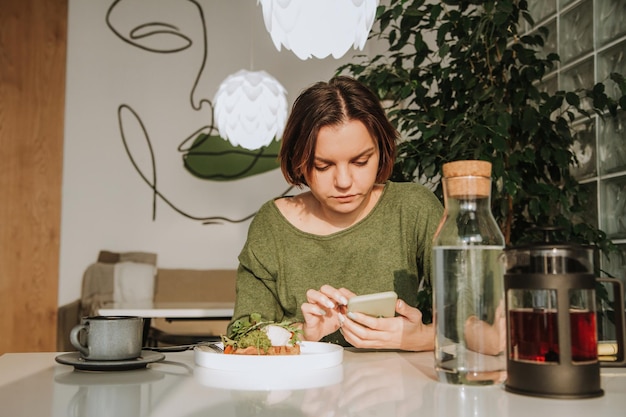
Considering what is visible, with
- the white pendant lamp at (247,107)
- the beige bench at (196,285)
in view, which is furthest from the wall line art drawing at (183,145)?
the white pendant lamp at (247,107)

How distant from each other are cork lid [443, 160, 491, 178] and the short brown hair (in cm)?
65

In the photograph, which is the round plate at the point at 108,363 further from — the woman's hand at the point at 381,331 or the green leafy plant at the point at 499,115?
the green leafy plant at the point at 499,115

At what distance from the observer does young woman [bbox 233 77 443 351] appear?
4.91 ft

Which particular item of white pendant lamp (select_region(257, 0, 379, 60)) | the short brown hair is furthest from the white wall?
the short brown hair

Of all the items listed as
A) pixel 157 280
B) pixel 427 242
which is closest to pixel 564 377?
pixel 427 242

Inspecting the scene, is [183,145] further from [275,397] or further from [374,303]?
[275,397]

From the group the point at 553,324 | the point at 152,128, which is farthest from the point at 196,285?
the point at 553,324

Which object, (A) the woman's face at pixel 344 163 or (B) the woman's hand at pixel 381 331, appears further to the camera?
(A) the woman's face at pixel 344 163

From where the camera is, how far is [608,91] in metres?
2.29

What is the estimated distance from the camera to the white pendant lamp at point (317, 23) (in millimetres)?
1829

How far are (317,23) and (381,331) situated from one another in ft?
3.38

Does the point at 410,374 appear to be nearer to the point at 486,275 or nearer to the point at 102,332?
the point at 486,275

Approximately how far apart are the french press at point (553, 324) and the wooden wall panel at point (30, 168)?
165 inches

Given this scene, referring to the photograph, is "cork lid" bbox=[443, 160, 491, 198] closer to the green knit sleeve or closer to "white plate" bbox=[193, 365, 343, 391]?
"white plate" bbox=[193, 365, 343, 391]
